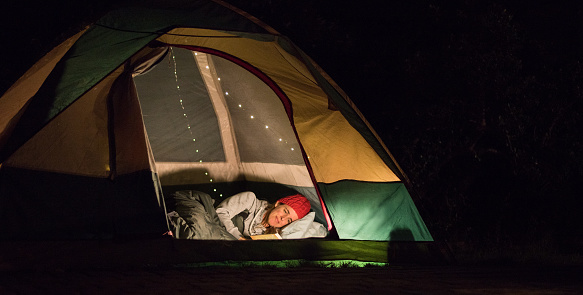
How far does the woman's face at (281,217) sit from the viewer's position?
18.1 ft

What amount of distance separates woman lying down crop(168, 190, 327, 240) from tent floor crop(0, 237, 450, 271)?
1.76ft

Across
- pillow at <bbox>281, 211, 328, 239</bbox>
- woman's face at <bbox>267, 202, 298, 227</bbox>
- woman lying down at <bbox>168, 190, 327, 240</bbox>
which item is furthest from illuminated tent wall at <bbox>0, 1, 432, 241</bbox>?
woman's face at <bbox>267, 202, 298, 227</bbox>

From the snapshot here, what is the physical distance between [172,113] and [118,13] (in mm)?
1956

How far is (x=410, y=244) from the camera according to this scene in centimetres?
479

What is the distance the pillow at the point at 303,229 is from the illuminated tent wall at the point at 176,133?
12cm

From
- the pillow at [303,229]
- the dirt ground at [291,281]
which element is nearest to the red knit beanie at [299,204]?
the pillow at [303,229]

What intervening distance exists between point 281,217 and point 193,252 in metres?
1.38

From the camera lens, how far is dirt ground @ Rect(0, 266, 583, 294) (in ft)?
11.0

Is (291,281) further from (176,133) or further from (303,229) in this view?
(176,133)

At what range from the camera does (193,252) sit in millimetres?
4250

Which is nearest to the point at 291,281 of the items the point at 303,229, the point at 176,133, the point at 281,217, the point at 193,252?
the point at 193,252

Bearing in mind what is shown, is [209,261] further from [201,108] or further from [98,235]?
[201,108]

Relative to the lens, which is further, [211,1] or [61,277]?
[211,1]

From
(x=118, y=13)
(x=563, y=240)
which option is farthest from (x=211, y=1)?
(x=563, y=240)
